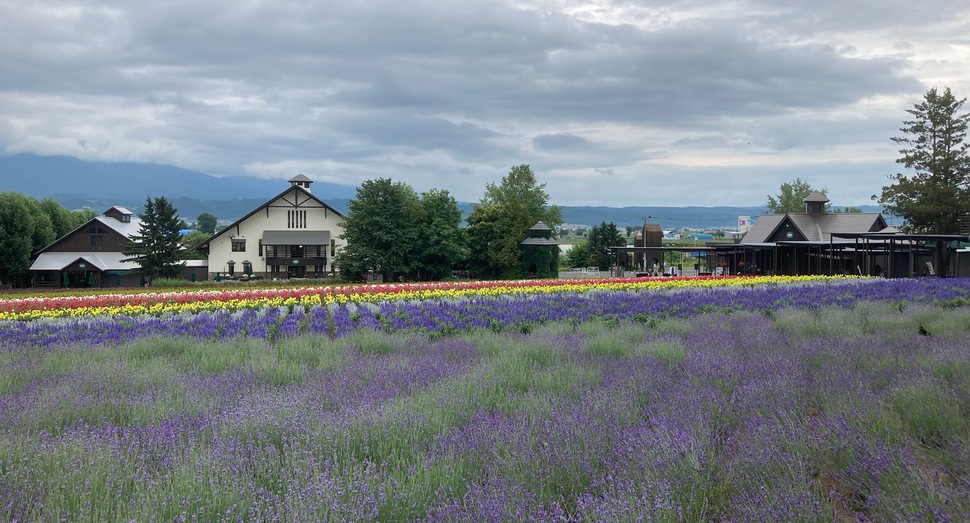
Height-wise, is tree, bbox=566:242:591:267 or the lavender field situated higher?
tree, bbox=566:242:591:267

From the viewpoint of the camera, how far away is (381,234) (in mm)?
44500

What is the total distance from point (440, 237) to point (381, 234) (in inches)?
183

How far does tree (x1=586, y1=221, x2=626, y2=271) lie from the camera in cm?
7706

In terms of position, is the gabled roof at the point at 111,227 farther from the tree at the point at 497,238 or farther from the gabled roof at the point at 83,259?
the tree at the point at 497,238

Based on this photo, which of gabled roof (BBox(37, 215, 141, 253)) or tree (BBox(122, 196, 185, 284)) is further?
gabled roof (BBox(37, 215, 141, 253))

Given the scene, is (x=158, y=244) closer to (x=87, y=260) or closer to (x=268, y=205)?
(x=87, y=260)

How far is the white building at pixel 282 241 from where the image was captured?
55.9m

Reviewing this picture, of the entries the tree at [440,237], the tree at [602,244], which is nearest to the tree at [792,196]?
the tree at [602,244]

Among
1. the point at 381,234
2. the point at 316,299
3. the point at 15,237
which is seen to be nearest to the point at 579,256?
the point at 381,234

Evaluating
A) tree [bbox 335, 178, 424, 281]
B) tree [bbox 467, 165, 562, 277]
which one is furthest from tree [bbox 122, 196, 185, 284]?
tree [bbox 467, 165, 562, 277]

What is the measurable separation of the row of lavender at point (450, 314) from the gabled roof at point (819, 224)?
31875mm

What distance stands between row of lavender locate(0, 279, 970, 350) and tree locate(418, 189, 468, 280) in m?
28.7

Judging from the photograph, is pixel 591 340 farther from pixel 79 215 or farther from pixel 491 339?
pixel 79 215

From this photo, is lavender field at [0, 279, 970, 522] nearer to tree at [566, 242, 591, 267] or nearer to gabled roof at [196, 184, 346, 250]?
gabled roof at [196, 184, 346, 250]
